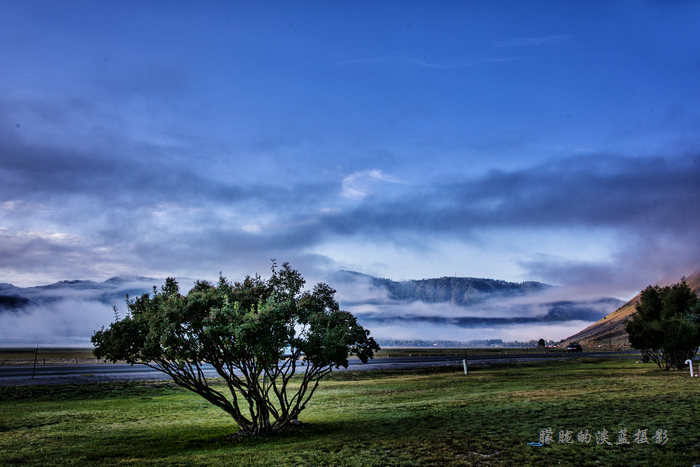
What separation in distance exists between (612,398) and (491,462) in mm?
13517

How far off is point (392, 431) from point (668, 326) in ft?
105

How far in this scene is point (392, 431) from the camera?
15.9 m

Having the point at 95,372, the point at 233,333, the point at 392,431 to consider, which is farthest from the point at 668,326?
the point at 95,372

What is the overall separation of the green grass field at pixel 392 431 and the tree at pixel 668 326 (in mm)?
12573

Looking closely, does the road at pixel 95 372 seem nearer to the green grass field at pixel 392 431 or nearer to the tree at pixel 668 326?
the green grass field at pixel 392 431

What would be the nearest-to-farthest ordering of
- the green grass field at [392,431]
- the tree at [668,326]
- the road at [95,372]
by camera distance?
the green grass field at [392,431] → the tree at [668,326] → the road at [95,372]

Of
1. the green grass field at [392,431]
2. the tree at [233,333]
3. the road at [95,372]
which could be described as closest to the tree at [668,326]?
the green grass field at [392,431]

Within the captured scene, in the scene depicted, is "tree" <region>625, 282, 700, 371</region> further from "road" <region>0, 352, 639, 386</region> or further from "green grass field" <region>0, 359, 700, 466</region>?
"road" <region>0, 352, 639, 386</region>

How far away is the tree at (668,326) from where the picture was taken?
36881mm

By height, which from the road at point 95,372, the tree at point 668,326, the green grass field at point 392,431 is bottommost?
the road at point 95,372

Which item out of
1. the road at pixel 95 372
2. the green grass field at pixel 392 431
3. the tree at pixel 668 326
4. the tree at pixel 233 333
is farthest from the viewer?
the road at pixel 95 372

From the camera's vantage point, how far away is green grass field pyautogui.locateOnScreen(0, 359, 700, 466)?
11977 mm

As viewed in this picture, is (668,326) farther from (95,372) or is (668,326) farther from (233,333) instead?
(95,372)

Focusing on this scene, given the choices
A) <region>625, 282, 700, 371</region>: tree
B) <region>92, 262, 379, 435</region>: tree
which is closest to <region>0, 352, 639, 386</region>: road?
<region>625, 282, 700, 371</region>: tree
